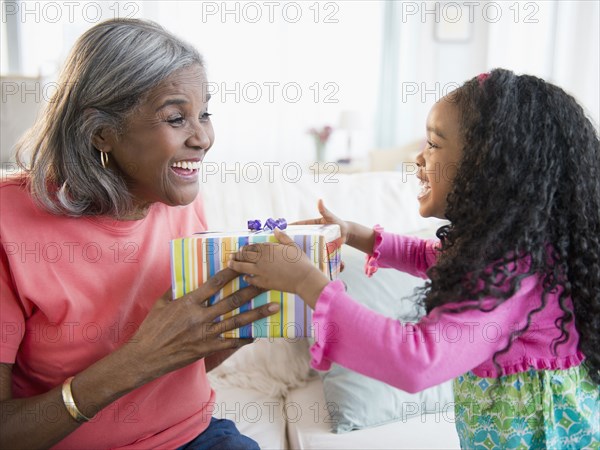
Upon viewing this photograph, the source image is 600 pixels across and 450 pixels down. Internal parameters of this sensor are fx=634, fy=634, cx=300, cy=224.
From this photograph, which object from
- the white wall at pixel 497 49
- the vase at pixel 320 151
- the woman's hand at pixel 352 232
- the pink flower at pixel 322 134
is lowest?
the vase at pixel 320 151

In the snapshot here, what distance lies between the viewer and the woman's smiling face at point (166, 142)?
45.6 inches

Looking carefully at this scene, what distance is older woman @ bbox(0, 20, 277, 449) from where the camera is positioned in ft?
3.47

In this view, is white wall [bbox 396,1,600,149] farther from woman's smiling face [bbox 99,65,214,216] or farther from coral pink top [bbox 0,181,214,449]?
coral pink top [bbox 0,181,214,449]

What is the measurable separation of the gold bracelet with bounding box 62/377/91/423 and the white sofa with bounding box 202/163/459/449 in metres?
0.58

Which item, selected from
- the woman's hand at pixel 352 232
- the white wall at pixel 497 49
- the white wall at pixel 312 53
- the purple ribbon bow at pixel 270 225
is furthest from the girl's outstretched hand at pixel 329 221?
the white wall at pixel 312 53

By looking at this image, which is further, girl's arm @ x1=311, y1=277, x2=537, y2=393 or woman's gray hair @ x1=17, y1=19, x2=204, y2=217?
woman's gray hair @ x1=17, y1=19, x2=204, y2=217

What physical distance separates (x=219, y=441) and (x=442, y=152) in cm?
71

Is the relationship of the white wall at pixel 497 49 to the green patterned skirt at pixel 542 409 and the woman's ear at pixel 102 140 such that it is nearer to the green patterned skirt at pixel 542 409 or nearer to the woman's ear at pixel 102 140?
the green patterned skirt at pixel 542 409

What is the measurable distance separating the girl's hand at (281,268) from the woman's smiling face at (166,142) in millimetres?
237

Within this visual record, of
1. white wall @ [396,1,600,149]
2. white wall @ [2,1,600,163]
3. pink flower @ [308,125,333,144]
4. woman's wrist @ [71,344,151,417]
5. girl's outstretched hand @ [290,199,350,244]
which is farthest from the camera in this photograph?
pink flower @ [308,125,333,144]

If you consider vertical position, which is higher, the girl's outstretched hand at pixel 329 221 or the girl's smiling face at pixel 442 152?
the girl's smiling face at pixel 442 152

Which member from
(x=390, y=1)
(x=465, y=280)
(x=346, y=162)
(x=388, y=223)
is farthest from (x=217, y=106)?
(x=465, y=280)

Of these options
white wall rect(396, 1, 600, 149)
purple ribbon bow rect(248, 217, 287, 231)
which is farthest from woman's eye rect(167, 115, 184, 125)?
white wall rect(396, 1, 600, 149)

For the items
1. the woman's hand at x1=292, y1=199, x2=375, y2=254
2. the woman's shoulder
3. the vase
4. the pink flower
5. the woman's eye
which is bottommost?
the vase
